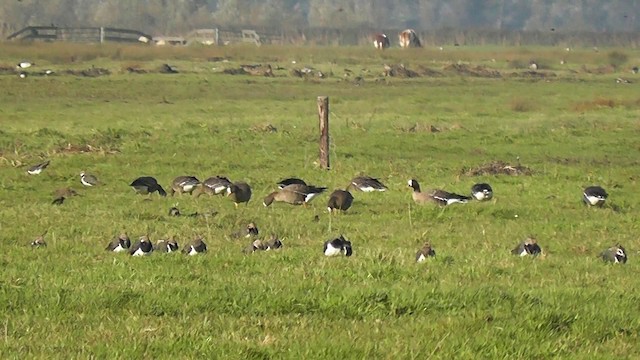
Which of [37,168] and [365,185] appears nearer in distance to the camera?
[365,185]

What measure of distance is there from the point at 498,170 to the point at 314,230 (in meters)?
7.32

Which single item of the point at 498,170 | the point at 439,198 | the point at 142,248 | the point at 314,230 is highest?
the point at 142,248

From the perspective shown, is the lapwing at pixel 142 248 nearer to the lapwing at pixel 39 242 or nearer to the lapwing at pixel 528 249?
the lapwing at pixel 39 242

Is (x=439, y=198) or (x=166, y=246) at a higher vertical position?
(x=166, y=246)

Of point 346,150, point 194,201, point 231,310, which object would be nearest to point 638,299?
point 231,310

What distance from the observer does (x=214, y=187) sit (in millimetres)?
17328

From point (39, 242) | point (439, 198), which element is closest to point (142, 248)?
point (39, 242)

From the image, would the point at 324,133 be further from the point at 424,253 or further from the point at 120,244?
the point at 424,253

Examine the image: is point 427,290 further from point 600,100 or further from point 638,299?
point 600,100

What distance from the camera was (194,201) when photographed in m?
16.8

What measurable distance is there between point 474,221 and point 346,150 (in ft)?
28.0

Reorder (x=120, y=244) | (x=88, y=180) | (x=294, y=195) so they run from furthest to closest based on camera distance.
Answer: (x=88, y=180)
(x=294, y=195)
(x=120, y=244)

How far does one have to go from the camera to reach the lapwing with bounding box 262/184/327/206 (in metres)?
16.6

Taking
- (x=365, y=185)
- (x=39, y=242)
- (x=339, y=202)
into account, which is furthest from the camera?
(x=365, y=185)
